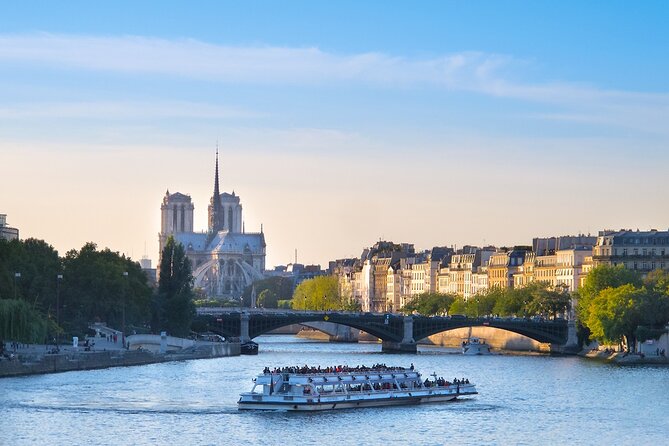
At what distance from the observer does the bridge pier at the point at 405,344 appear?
152 meters

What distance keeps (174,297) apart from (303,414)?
61552mm

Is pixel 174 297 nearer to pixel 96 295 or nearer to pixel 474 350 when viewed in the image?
pixel 96 295

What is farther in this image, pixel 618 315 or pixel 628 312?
pixel 618 315

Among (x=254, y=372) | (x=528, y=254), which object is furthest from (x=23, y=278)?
(x=528, y=254)

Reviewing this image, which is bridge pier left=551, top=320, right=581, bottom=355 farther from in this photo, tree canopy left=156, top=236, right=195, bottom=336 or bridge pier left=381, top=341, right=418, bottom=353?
tree canopy left=156, top=236, right=195, bottom=336

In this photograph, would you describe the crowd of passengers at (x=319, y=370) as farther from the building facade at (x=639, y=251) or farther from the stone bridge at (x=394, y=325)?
the building facade at (x=639, y=251)

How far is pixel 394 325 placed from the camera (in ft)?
516

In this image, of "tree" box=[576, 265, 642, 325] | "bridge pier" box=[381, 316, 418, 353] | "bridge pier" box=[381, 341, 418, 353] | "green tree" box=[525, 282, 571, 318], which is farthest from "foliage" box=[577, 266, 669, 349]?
"green tree" box=[525, 282, 571, 318]

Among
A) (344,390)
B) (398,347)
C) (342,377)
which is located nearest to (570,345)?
(398,347)

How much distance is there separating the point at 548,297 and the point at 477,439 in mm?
94577

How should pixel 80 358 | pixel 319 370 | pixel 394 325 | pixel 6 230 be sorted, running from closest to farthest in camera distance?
1. pixel 319 370
2. pixel 80 358
3. pixel 394 325
4. pixel 6 230

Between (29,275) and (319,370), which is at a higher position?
(29,275)

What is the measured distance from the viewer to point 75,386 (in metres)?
94.5

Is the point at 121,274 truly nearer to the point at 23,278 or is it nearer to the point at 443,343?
the point at 23,278
